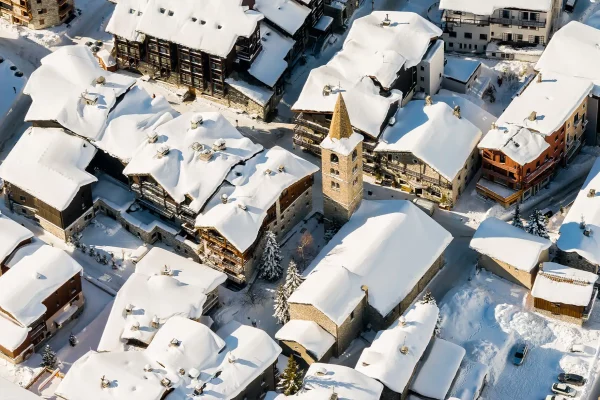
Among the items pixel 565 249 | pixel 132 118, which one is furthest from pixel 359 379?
pixel 132 118

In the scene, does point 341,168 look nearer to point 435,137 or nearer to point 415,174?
point 415,174

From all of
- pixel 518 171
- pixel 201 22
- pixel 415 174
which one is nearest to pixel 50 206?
pixel 201 22

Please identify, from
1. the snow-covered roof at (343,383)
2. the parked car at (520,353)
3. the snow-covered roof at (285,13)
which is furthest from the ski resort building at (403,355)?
the snow-covered roof at (285,13)

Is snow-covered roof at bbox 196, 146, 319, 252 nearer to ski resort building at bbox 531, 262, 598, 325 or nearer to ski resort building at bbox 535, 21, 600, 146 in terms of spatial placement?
ski resort building at bbox 531, 262, 598, 325

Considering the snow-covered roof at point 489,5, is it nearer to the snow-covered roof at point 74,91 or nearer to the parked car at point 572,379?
the snow-covered roof at point 74,91

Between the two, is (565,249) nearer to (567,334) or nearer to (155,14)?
(567,334)

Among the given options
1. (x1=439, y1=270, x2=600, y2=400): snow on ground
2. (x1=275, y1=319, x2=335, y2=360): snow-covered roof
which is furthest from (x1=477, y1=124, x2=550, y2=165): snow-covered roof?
(x1=275, y1=319, x2=335, y2=360): snow-covered roof
